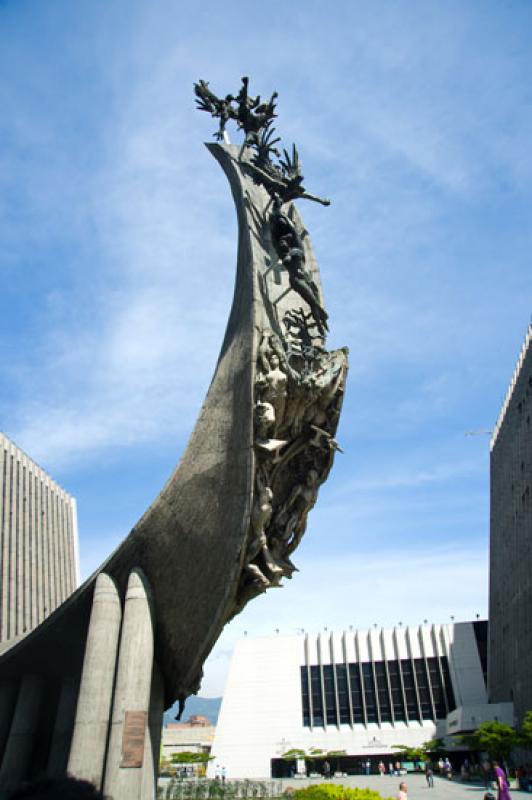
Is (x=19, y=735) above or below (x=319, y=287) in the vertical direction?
below

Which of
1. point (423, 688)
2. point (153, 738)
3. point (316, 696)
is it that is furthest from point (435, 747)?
point (153, 738)

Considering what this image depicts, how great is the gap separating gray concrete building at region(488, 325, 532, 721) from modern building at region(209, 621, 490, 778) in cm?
653

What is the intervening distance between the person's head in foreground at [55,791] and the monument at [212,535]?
720 cm

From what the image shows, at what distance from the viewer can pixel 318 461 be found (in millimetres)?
13711

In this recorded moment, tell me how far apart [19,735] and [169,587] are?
5.87 meters

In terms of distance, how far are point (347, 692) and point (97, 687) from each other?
54.0m

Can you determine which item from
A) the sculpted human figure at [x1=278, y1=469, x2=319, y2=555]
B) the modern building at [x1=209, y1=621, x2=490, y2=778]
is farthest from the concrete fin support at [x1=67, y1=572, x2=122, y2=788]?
the modern building at [x1=209, y1=621, x2=490, y2=778]

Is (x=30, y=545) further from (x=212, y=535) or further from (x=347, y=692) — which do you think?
(x=347, y=692)

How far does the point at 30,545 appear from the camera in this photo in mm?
38250

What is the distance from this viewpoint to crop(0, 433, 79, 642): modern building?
3416 cm

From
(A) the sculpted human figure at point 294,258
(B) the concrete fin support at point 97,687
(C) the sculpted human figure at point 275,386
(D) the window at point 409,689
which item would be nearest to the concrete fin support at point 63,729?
(B) the concrete fin support at point 97,687

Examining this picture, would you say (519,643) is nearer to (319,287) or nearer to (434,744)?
(434,744)

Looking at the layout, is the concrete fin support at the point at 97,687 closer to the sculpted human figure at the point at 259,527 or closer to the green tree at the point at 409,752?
the sculpted human figure at the point at 259,527

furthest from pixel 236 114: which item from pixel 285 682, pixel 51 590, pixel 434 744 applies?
pixel 285 682
